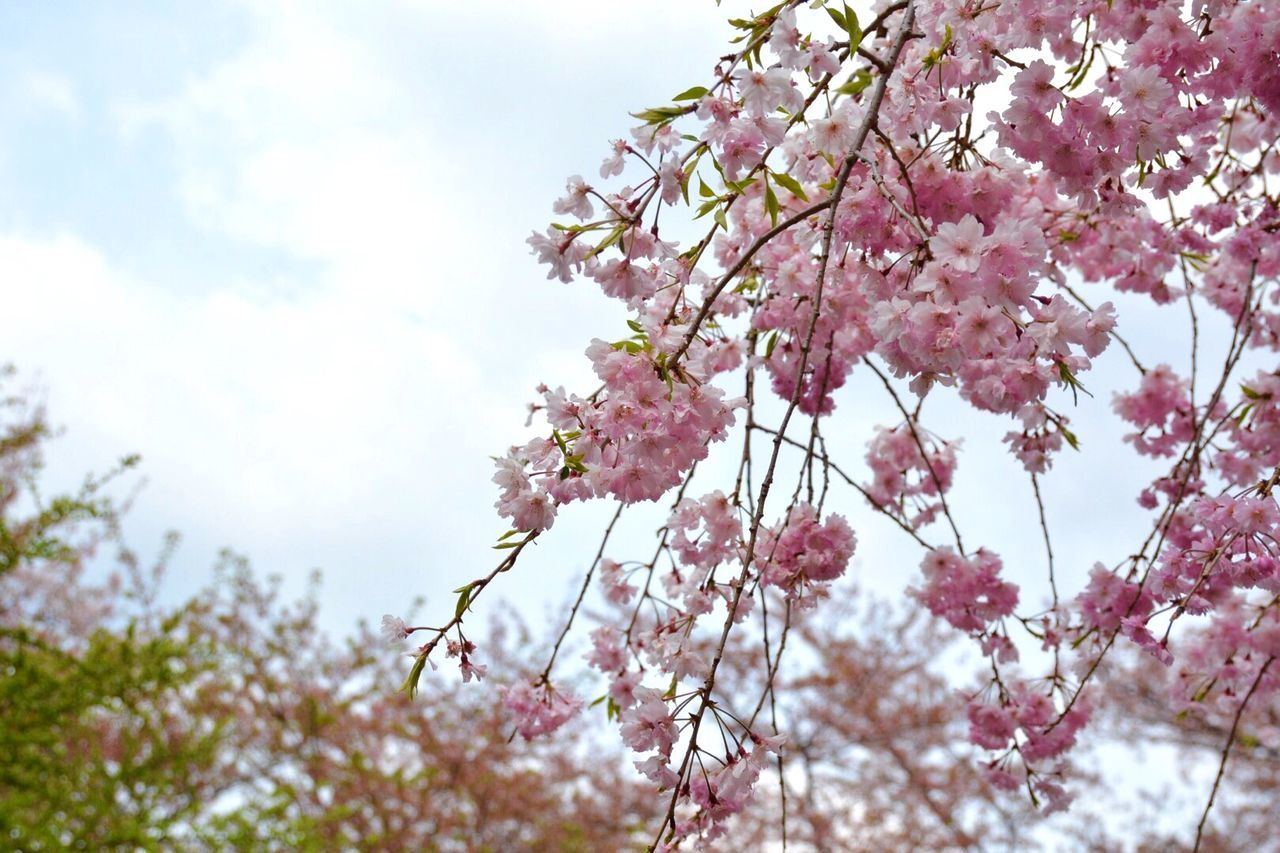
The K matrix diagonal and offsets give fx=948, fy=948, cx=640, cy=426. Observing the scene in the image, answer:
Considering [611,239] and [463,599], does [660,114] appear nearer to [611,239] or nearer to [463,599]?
[611,239]

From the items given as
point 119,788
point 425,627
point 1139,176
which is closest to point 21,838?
point 119,788

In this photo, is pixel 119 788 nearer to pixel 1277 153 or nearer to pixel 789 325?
pixel 789 325

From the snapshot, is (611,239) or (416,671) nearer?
(416,671)

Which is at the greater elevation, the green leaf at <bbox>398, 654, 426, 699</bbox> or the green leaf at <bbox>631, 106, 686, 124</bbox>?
the green leaf at <bbox>631, 106, 686, 124</bbox>

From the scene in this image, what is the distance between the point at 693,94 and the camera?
1.24 metres

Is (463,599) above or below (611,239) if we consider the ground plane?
below

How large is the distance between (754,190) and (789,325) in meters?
0.26

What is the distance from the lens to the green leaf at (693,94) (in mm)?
1234

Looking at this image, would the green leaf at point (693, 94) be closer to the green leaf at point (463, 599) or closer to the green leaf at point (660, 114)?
the green leaf at point (660, 114)

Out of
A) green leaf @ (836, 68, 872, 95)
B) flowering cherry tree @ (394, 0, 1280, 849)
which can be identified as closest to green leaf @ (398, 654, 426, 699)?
flowering cherry tree @ (394, 0, 1280, 849)

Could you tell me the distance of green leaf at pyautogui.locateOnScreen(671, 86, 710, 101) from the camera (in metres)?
1.23

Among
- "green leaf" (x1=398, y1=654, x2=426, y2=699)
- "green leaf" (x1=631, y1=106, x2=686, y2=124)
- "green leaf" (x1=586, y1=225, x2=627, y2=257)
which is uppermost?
"green leaf" (x1=631, y1=106, x2=686, y2=124)

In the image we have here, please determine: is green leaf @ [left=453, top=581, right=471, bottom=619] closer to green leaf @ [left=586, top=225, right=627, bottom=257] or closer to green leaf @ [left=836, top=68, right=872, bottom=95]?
green leaf @ [left=586, top=225, right=627, bottom=257]

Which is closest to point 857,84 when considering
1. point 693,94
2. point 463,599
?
point 693,94
